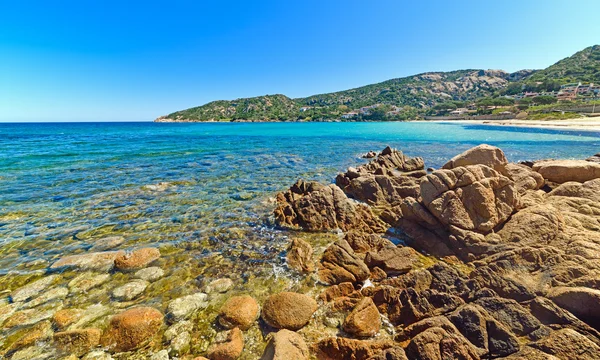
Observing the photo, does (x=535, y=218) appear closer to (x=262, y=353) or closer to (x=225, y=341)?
(x=262, y=353)

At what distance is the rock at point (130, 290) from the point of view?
668 cm

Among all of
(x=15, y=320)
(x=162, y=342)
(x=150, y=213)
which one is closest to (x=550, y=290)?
(x=162, y=342)

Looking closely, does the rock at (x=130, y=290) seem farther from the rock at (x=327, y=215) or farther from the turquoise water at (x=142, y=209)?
the rock at (x=327, y=215)

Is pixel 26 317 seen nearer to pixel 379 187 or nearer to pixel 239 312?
pixel 239 312

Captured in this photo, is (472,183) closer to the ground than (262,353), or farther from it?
farther from it

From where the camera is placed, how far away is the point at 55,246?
360 inches

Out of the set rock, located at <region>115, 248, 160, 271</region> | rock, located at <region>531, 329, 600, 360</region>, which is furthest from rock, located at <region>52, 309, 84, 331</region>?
rock, located at <region>531, 329, 600, 360</region>

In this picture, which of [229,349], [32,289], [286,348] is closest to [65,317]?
[32,289]

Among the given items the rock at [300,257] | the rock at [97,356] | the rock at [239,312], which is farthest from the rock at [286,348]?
the rock at [97,356]

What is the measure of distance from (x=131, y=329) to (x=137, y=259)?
10.9 feet

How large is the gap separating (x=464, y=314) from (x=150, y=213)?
13090 millimetres

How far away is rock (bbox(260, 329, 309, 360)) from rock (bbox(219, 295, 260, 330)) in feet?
3.55

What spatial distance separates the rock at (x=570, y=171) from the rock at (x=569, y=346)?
37.2ft

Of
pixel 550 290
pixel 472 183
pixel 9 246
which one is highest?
pixel 472 183
